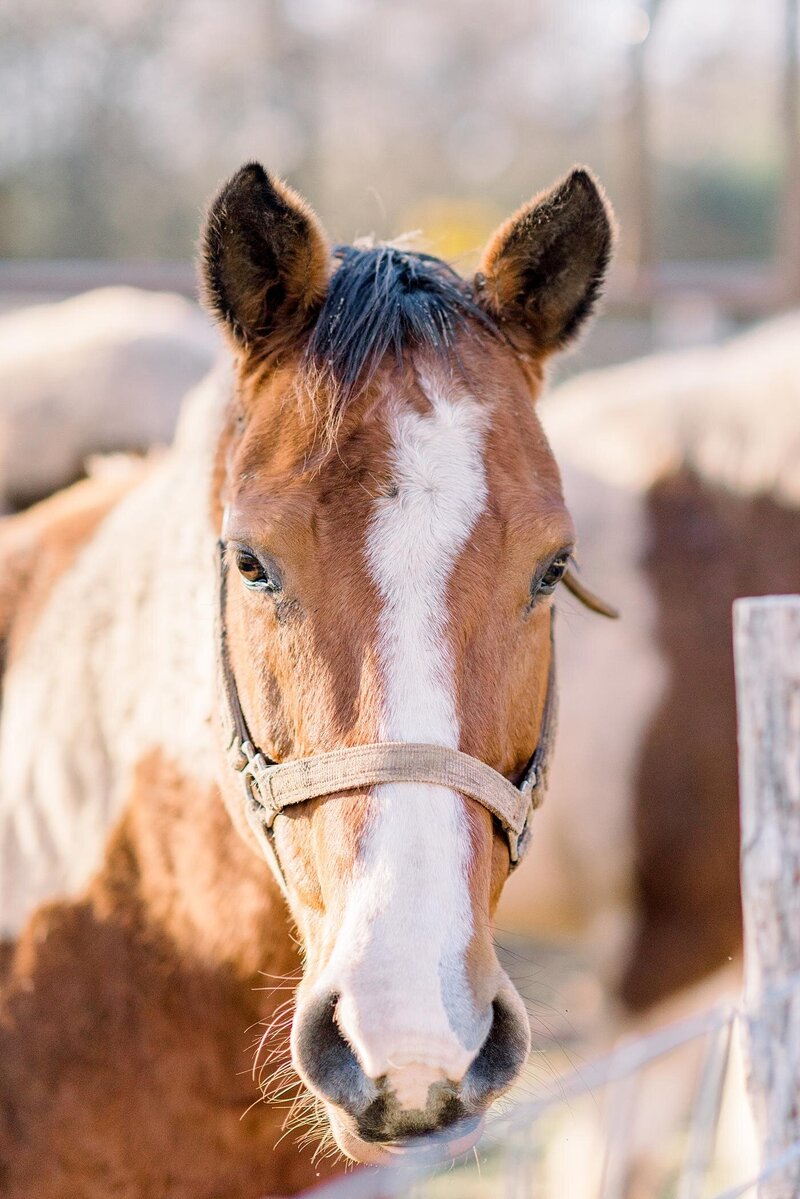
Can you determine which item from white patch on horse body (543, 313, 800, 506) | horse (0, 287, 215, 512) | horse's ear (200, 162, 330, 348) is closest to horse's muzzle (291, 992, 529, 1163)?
horse's ear (200, 162, 330, 348)

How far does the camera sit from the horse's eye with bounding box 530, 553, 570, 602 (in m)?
1.60

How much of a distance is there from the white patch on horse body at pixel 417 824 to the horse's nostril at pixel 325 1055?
0.05 m

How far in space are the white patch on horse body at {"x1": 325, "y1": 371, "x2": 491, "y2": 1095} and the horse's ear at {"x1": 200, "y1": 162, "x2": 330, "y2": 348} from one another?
0.29 metres

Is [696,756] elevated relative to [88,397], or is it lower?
lower

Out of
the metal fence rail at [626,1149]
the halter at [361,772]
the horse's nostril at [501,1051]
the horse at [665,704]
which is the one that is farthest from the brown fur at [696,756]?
the horse's nostril at [501,1051]

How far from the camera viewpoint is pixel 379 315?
1.65 meters

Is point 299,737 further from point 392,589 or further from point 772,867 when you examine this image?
point 772,867

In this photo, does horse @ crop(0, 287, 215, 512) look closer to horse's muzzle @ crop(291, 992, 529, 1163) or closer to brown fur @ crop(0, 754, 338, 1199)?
brown fur @ crop(0, 754, 338, 1199)

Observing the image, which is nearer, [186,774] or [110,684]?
[186,774]

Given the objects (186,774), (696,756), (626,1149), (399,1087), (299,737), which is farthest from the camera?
(696,756)

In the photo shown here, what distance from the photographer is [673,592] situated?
357 cm

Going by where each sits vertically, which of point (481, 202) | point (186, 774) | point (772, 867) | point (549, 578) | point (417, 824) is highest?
point (549, 578)

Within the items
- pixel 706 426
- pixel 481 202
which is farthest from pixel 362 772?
pixel 481 202

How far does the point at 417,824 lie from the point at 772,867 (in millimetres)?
719
